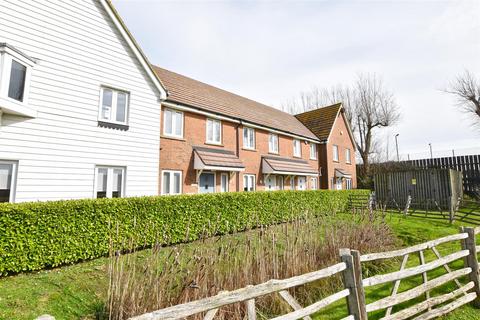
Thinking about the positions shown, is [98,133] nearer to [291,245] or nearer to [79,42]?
[79,42]

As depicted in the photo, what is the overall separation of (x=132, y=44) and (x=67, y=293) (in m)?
9.87

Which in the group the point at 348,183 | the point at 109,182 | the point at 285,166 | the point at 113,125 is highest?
the point at 113,125

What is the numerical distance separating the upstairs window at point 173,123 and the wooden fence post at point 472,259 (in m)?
11.6

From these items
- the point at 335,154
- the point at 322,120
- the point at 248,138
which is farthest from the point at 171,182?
the point at 322,120

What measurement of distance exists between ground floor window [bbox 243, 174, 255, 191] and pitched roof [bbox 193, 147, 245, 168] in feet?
6.41

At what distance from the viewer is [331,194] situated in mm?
18844

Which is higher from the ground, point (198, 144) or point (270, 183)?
point (198, 144)

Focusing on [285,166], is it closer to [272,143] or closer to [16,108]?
[272,143]

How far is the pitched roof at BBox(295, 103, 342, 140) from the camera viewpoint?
1070 inches

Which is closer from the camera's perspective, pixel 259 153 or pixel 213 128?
pixel 213 128

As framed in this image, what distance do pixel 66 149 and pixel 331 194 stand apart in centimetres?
1600

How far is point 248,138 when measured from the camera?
18.4 meters

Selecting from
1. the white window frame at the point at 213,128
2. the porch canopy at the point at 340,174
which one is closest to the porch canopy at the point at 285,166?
the white window frame at the point at 213,128

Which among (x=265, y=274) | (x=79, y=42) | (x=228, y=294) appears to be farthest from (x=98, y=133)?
(x=228, y=294)
